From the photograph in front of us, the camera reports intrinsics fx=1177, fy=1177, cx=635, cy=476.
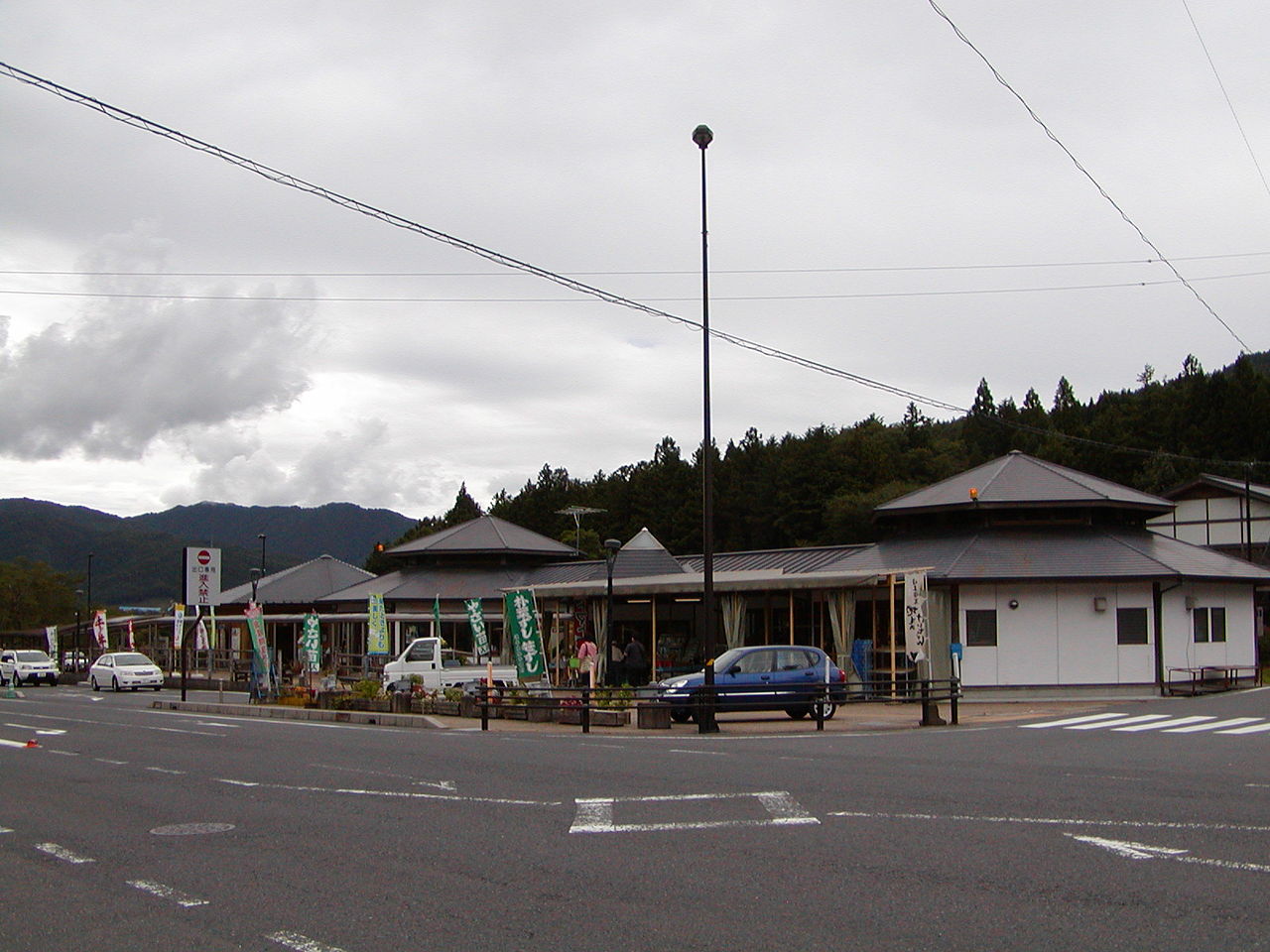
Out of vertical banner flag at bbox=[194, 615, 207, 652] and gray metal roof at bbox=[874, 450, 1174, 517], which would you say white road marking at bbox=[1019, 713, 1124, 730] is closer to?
gray metal roof at bbox=[874, 450, 1174, 517]

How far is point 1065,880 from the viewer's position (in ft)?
24.2

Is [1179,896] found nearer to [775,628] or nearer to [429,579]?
[775,628]

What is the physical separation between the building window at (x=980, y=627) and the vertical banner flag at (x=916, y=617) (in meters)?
4.85

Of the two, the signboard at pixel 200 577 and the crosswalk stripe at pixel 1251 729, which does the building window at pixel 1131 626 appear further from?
the signboard at pixel 200 577

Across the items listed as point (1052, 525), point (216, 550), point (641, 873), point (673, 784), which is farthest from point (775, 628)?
point (641, 873)

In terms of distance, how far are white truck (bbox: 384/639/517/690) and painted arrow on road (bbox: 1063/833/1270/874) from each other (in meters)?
20.9

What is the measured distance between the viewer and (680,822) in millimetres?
9836

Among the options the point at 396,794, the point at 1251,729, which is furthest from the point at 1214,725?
the point at 396,794

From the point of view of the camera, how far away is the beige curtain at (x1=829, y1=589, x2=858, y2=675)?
30250 mm

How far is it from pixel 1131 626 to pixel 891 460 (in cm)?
5422

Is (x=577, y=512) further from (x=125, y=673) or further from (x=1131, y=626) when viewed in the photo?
(x=1131, y=626)

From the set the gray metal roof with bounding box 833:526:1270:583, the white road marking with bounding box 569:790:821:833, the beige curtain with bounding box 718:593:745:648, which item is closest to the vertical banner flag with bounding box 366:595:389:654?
the beige curtain with bounding box 718:593:745:648

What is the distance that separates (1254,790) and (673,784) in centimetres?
575

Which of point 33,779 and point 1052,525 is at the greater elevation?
point 1052,525
